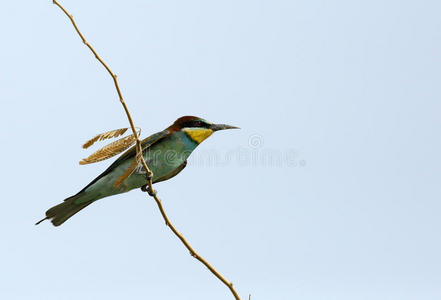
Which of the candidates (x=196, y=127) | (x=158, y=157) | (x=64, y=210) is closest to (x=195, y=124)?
(x=196, y=127)

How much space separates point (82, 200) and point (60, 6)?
2.98 m

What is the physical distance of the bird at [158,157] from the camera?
4910 millimetres

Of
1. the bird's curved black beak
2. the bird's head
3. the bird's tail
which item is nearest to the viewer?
the bird's curved black beak

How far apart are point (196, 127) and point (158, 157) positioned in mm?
425

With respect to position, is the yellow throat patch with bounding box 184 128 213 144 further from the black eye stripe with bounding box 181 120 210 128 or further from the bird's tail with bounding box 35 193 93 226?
the bird's tail with bounding box 35 193 93 226

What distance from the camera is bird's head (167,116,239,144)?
486cm

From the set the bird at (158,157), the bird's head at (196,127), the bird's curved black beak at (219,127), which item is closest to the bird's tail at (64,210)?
the bird at (158,157)

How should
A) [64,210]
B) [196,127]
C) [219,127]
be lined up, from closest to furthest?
[219,127], [196,127], [64,210]

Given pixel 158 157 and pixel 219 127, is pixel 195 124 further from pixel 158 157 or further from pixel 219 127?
pixel 158 157

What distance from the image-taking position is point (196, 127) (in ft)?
16.1

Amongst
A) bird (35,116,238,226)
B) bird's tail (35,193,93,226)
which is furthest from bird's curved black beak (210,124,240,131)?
bird's tail (35,193,93,226)

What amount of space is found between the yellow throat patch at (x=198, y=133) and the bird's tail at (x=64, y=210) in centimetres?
114

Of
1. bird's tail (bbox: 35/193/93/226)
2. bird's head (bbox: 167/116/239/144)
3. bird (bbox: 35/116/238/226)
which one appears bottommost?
bird's tail (bbox: 35/193/93/226)

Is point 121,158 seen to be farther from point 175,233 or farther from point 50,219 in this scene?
point 175,233
